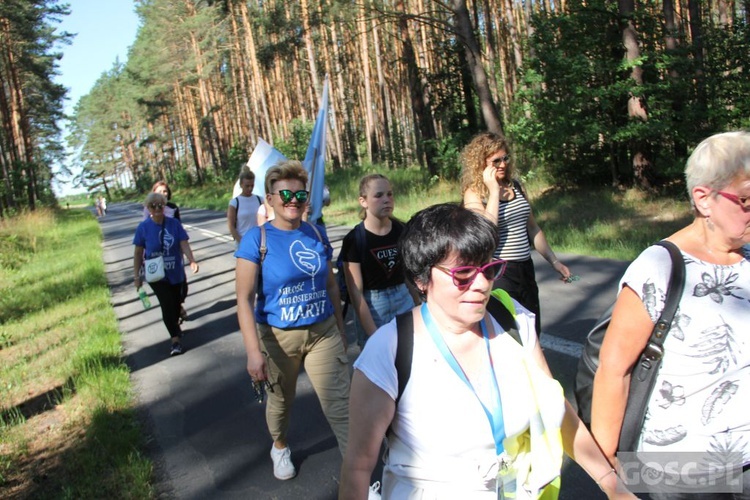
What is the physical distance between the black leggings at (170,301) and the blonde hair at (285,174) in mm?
4062

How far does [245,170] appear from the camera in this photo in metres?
7.85

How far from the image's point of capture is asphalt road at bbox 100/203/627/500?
13.1 feet

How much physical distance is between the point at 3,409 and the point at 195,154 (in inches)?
2278

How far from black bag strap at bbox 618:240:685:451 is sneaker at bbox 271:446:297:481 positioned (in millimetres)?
2516

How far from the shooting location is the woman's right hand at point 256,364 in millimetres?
3547

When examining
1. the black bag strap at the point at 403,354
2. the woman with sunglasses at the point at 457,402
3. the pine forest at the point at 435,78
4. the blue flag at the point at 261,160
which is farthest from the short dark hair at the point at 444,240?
the pine forest at the point at 435,78

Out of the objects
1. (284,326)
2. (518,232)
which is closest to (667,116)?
(518,232)

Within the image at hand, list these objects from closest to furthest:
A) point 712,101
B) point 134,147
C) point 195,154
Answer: point 712,101 < point 195,154 < point 134,147

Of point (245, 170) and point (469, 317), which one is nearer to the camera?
point (469, 317)

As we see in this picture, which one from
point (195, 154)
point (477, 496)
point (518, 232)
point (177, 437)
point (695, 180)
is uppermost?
point (195, 154)

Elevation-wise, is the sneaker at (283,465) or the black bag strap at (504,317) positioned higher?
the black bag strap at (504,317)

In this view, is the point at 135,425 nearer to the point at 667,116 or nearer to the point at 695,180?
the point at 695,180

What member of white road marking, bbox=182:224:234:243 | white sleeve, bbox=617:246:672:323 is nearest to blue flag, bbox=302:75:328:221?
white sleeve, bbox=617:246:672:323

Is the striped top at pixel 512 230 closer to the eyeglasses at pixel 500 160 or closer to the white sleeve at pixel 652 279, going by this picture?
the eyeglasses at pixel 500 160
